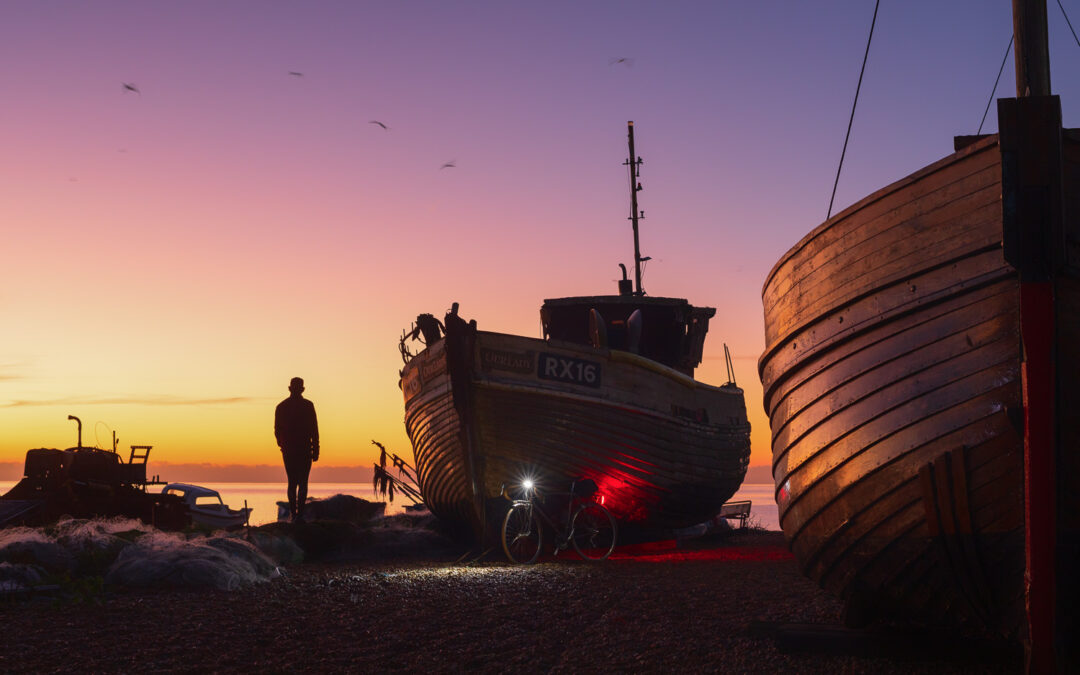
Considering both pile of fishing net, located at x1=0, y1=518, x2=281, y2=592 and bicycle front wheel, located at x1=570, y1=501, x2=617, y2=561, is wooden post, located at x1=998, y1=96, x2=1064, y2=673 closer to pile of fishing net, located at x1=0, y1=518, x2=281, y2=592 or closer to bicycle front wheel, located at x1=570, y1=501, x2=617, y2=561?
pile of fishing net, located at x1=0, y1=518, x2=281, y2=592

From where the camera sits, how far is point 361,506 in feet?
60.3

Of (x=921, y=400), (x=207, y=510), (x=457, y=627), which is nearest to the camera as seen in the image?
(x=921, y=400)

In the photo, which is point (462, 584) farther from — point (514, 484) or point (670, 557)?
point (670, 557)

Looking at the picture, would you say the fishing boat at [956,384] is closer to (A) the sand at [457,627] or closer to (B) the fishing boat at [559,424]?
(A) the sand at [457,627]

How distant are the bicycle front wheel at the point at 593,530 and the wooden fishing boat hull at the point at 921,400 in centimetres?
559

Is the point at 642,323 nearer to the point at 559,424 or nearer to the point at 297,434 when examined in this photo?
the point at 559,424

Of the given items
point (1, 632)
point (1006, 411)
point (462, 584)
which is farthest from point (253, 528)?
point (1006, 411)

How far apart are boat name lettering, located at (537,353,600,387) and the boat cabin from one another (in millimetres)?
2962

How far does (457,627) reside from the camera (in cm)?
554

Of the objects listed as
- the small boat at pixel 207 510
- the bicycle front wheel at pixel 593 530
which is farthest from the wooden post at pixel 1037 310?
the small boat at pixel 207 510

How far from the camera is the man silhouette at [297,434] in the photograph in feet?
37.3

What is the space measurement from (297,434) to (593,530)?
13.9ft

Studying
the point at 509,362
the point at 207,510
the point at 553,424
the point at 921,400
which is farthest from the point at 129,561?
the point at 207,510

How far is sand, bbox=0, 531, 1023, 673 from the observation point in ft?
14.8
